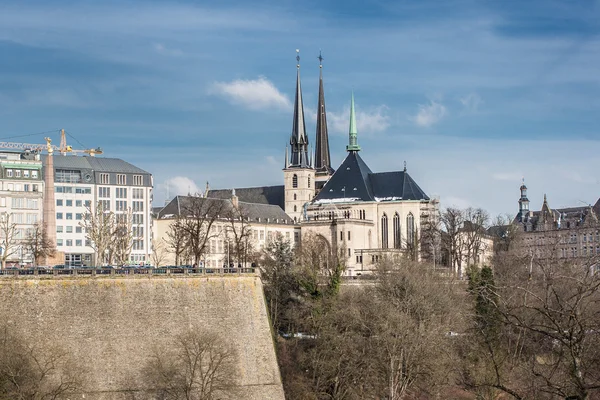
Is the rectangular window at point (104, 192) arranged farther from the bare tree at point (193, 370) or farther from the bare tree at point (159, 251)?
the bare tree at point (193, 370)

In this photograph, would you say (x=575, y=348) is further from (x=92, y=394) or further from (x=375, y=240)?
(x=375, y=240)

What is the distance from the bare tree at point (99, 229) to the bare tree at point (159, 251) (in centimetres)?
966

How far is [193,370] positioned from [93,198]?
63.6 metres

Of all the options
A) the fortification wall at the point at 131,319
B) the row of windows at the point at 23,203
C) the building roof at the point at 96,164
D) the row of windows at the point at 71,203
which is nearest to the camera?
the fortification wall at the point at 131,319

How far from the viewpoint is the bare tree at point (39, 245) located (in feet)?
277

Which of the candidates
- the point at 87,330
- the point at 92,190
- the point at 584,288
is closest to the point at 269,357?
the point at 87,330

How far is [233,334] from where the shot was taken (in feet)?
198

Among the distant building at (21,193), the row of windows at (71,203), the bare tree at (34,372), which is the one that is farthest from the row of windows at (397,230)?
the bare tree at (34,372)

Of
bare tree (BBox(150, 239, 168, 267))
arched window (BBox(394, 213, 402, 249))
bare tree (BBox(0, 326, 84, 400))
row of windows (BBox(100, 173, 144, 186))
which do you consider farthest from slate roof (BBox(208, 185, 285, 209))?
bare tree (BBox(0, 326, 84, 400))

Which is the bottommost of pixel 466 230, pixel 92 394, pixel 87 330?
pixel 92 394

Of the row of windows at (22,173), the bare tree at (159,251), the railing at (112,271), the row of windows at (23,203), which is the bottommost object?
the railing at (112,271)

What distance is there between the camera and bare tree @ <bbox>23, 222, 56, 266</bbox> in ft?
277

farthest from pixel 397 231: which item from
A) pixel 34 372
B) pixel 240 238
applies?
pixel 34 372

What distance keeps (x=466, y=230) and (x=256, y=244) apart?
32.4m
